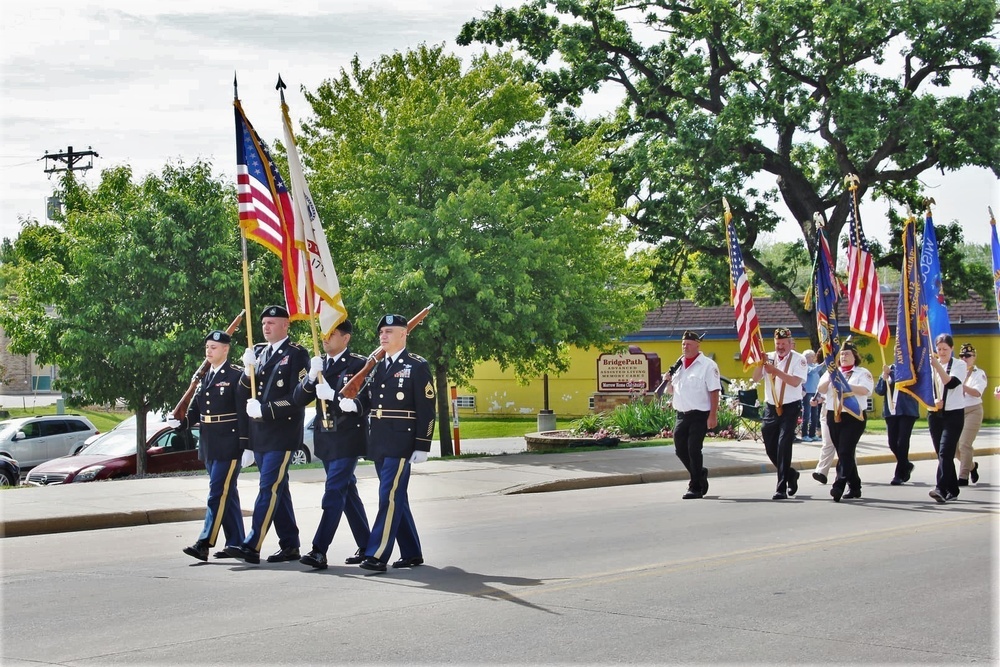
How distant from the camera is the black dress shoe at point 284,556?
32.2 ft

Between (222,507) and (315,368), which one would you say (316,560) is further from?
(315,368)

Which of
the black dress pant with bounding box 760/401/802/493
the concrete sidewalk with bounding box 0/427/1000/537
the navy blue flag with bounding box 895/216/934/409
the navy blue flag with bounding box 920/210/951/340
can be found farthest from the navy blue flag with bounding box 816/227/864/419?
the concrete sidewalk with bounding box 0/427/1000/537

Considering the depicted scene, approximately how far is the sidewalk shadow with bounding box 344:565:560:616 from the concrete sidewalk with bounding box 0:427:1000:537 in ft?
17.0

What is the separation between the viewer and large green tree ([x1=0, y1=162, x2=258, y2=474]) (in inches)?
886

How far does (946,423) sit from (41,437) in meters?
22.5

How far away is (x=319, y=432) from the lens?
9.60 metres

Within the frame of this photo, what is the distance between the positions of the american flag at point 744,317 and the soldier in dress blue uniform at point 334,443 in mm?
6709

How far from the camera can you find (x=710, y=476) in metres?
18.9

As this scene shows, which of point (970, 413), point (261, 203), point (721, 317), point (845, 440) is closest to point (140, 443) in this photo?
point (261, 203)

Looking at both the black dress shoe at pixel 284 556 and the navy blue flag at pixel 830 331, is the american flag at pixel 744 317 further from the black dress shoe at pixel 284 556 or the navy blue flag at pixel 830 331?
the black dress shoe at pixel 284 556

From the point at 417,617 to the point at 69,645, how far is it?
2.04 metres

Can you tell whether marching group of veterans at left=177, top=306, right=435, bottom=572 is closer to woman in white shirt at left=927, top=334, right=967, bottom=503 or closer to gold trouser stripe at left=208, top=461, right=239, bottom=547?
gold trouser stripe at left=208, top=461, right=239, bottom=547

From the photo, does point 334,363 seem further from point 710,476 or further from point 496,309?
point 496,309

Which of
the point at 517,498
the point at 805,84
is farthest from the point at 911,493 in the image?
the point at 805,84
